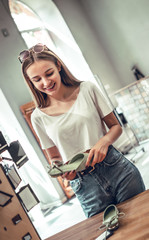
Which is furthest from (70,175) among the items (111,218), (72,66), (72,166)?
(72,66)

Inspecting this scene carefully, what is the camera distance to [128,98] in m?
5.12

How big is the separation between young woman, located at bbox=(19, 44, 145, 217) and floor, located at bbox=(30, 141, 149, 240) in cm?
222

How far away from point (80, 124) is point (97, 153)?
5.9 inches

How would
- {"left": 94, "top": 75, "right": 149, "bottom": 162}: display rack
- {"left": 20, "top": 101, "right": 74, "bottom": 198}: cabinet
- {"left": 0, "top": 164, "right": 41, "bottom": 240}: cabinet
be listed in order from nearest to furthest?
{"left": 0, "top": 164, "right": 41, "bottom": 240}: cabinet < {"left": 20, "top": 101, "right": 74, "bottom": 198}: cabinet < {"left": 94, "top": 75, "right": 149, "bottom": 162}: display rack

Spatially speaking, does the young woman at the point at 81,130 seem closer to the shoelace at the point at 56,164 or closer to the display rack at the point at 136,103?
the shoelace at the point at 56,164

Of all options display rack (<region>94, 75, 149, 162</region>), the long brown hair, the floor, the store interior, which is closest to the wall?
the store interior

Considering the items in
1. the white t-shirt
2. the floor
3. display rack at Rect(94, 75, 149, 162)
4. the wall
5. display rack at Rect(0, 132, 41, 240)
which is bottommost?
the floor

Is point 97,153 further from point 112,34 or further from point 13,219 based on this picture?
point 112,34

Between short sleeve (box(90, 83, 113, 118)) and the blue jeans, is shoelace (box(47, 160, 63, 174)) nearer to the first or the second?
the blue jeans

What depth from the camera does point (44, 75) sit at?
1.31 metres

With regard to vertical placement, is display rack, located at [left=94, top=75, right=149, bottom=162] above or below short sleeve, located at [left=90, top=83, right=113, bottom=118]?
below

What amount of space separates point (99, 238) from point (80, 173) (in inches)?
11.2

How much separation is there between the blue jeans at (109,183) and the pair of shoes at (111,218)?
0.09 meters

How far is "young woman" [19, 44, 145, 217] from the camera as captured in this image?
117cm
